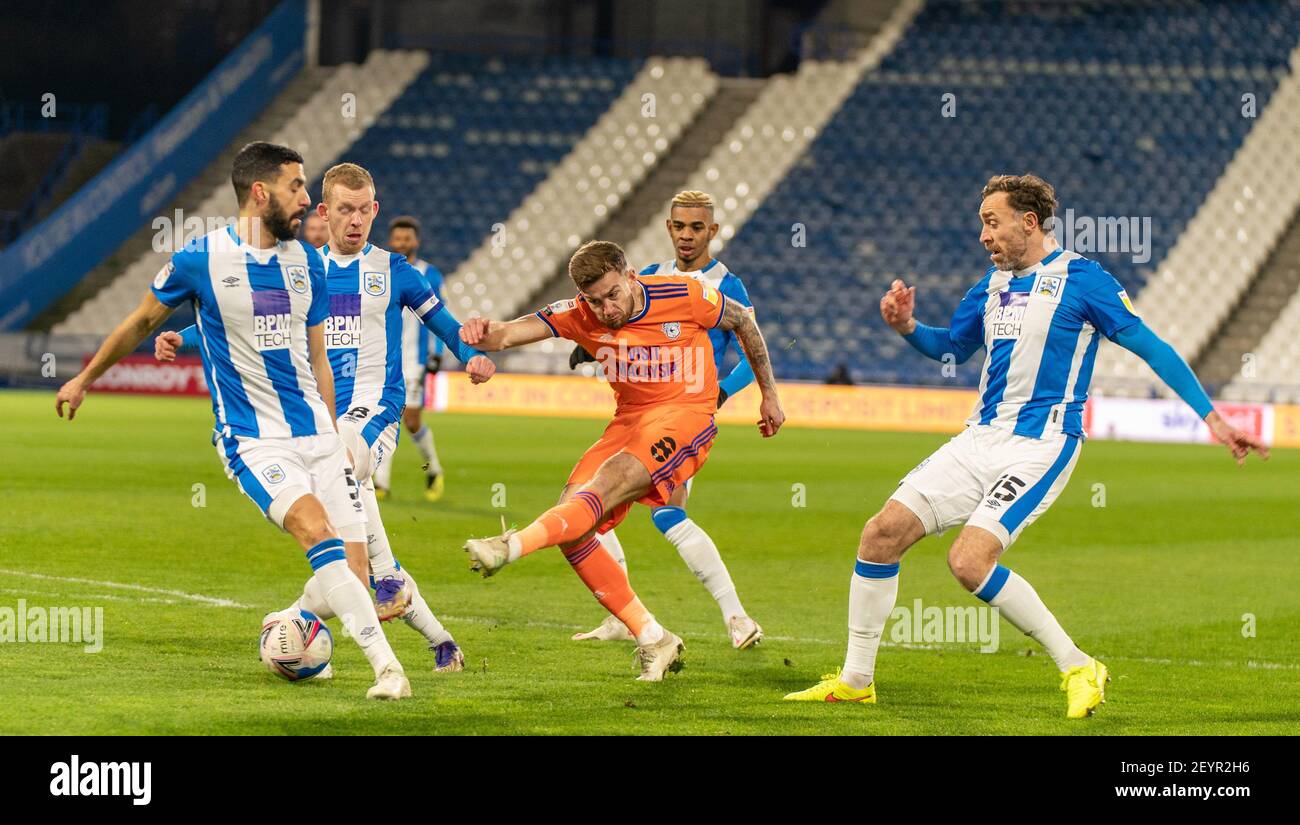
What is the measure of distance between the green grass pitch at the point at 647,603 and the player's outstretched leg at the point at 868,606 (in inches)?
5.8

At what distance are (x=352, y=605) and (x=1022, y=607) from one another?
8.41 feet

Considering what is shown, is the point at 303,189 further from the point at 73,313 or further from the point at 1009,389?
the point at 73,313

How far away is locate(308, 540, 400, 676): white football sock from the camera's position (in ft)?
21.4

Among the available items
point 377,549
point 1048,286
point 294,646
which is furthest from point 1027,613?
point 294,646

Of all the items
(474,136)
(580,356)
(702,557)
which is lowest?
(702,557)

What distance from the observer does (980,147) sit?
35.2 m

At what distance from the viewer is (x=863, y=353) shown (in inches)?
1293

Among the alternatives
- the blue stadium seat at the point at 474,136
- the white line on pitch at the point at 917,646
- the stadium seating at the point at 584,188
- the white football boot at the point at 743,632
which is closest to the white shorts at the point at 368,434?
the white line on pitch at the point at 917,646

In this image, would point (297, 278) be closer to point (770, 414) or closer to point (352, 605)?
point (352, 605)

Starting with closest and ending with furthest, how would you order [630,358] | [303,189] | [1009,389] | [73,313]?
1. [303,189]
2. [1009,389]
3. [630,358]
4. [73,313]

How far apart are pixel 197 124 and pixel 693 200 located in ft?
98.6

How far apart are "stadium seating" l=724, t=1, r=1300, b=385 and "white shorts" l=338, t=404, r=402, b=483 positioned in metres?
24.4

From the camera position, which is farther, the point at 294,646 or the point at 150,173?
the point at 150,173

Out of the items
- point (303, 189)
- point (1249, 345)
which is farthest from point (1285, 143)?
point (303, 189)
